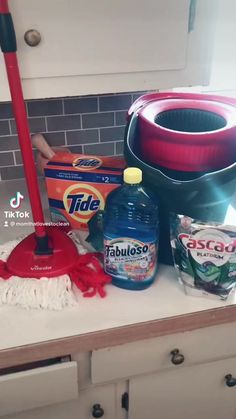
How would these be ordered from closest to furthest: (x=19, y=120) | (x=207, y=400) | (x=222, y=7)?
1. (x=19, y=120)
2. (x=207, y=400)
3. (x=222, y=7)

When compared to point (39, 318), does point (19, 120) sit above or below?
above

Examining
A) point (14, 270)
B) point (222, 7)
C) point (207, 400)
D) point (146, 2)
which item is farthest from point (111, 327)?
point (222, 7)

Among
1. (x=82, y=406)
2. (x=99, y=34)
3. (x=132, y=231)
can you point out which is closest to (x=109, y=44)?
(x=99, y=34)

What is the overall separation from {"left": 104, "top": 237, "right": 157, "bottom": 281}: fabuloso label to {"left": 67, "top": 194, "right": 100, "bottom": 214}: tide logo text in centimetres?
16

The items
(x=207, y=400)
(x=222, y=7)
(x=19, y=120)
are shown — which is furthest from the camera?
(x=222, y=7)

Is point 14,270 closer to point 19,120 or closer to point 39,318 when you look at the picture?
point 39,318

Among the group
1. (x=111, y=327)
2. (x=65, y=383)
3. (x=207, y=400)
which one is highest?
(x=111, y=327)

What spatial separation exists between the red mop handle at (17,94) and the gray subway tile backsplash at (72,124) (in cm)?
44

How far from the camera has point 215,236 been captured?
2.42 ft

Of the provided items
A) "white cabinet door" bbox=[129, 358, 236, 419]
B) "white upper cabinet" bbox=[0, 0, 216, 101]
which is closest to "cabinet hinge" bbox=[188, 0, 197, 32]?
"white upper cabinet" bbox=[0, 0, 216, 101]

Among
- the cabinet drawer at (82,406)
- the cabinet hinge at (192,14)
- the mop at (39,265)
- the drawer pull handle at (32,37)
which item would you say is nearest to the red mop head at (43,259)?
the mop at (39,265)

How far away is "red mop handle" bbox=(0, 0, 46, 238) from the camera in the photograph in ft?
2.16

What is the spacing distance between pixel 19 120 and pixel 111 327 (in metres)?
0.41

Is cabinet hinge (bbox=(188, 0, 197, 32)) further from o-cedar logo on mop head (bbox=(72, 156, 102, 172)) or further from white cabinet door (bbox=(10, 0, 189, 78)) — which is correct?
o-cedar logo on mop head (bbox=(72, 156, 102, 172))
